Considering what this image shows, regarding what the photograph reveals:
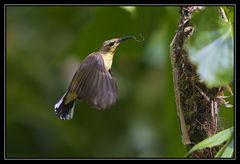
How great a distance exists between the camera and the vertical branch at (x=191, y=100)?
7.80 ft

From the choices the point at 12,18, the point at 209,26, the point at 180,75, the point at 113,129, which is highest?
the point at 12,18

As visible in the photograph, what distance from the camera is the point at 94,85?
2424mm

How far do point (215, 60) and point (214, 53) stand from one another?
3 centimetres

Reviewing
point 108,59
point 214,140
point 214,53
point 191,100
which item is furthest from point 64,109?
point 214,53

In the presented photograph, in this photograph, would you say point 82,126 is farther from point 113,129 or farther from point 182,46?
point 182,46

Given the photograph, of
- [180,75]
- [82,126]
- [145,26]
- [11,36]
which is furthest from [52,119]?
[180,75]

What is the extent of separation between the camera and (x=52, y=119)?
4.90 m

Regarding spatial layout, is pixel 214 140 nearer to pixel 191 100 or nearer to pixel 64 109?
pixel 191 100

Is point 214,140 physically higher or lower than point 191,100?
lower

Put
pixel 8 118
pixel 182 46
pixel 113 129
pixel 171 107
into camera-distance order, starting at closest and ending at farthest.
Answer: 1. pixel 182 46
2. pixel 171 107
3. pixel 8 118
4. pixel 113 129

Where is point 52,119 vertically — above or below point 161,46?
below

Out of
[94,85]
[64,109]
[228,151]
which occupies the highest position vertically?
[94,85]

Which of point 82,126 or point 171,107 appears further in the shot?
point 82,126

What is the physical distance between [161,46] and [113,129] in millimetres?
801
